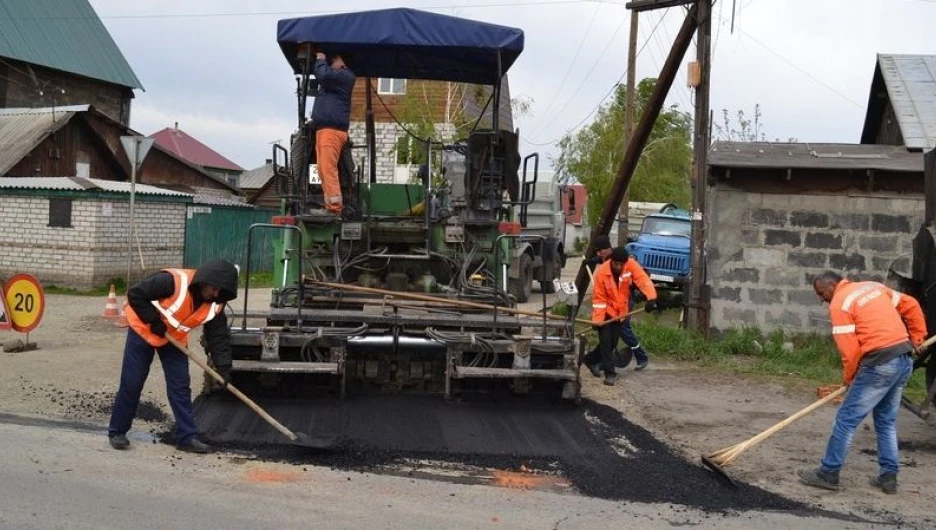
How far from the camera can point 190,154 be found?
52250mm

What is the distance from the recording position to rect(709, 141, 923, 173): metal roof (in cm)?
1193

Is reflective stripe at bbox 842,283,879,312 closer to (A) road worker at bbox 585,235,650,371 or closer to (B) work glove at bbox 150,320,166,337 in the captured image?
(A) road worker at bbox 585,235,650,371

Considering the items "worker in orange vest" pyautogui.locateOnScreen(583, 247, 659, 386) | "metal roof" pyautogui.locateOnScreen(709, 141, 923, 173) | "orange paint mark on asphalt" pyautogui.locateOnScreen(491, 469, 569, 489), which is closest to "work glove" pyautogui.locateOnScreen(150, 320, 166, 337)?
"orange paint mark on asphalt" pyautogui.locateOnScreen(491, 469, 569, 489)

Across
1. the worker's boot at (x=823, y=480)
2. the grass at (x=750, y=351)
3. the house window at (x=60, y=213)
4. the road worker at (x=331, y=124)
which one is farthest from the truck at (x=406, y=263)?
the house window at (x=60, y=213)

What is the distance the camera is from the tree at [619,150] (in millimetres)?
35406

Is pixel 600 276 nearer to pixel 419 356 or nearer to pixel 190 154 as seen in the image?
pixel 419 356

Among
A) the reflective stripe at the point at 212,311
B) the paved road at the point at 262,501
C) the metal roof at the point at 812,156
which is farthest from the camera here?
the metal roof at the point at 812,156

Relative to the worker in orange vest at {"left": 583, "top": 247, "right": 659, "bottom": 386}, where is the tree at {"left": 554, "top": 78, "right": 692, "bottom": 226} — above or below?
above

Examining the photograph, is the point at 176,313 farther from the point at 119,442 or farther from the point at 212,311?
the point at 119,442

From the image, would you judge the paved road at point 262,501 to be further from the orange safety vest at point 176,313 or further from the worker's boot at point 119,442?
the orange safety vest at point 176,313

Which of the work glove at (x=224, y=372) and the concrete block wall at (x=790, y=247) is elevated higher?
the concrete block wall at (x=790, y=247)

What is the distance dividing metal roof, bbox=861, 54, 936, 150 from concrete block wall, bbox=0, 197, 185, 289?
46.8 feet

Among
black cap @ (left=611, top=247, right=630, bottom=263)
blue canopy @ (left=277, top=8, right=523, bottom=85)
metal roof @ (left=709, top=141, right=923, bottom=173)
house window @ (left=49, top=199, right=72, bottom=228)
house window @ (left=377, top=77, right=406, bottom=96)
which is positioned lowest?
black cap @ (left=611, top=247, right=630, bottom=263)

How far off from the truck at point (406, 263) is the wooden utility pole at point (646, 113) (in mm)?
3314
